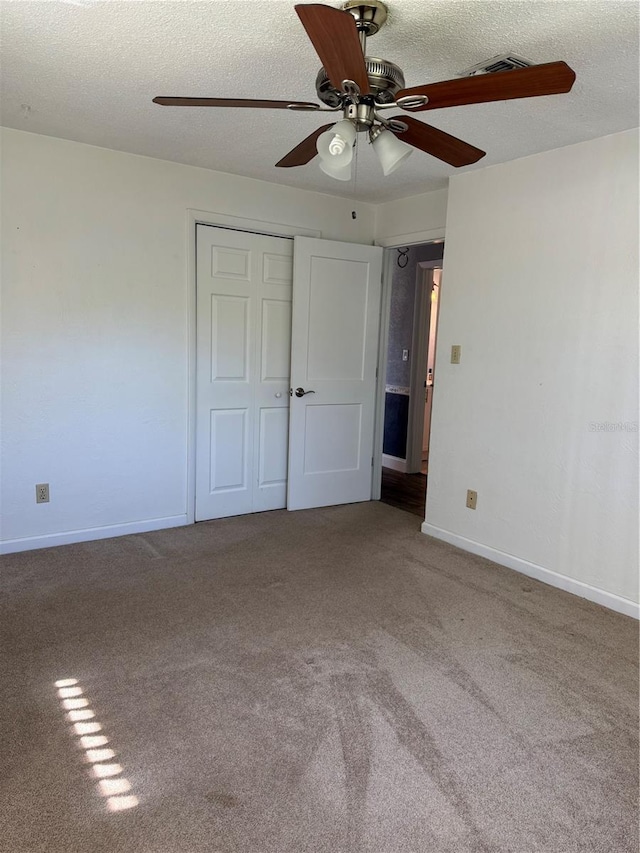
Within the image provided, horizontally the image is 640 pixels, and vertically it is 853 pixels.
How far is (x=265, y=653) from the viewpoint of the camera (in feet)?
7.93

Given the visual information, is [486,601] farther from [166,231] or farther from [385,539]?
[166,231]

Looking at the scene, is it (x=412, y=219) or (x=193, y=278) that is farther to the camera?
(x=412, y=219)

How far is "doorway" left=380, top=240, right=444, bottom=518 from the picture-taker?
5.65 m

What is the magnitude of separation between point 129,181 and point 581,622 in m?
3.49

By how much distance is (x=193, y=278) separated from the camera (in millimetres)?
3771

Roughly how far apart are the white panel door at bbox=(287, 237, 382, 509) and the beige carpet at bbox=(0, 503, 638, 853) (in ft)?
3.87

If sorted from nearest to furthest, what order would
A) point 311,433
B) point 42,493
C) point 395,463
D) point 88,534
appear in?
1. point 42,493
2. point 88,534
3. point 311,433
4. point 395,463

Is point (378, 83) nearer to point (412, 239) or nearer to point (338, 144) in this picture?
point (338, 144)

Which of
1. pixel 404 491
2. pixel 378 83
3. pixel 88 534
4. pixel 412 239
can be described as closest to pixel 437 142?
pixel 378 83

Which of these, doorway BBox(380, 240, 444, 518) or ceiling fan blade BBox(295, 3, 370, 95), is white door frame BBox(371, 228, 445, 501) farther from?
ceiling fan blade BBox(295, 3, 370, 95)

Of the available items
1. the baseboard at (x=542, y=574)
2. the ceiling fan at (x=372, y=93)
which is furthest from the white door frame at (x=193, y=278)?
the ceiling fan at (x=372, y=93)

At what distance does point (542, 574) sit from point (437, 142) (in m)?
2.37

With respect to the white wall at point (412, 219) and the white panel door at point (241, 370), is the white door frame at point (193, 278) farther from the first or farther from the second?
the white wall at point (412, 219)

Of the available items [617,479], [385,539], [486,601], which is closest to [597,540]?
[617,479]
